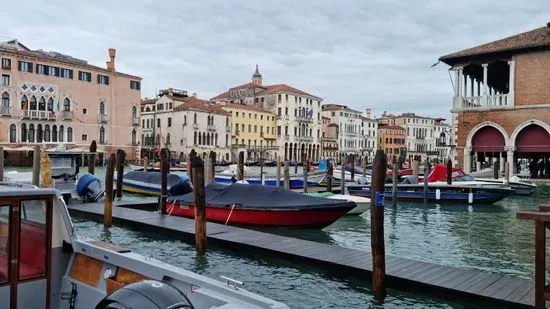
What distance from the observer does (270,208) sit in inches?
457

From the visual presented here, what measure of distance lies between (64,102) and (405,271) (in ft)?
143

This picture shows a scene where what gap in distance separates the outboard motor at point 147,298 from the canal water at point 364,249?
3.96m

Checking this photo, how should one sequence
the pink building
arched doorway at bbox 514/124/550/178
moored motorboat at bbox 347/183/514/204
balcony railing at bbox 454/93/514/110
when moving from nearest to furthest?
moored motorboat at bbox 347/183/514/204, arched doorway at bbox 514/124/550/178, balcony railing at bbox 454/93/514/110, the pink building

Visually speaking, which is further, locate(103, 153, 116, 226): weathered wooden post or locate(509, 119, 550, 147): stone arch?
locate(509, 119, 550, 147): stone arch

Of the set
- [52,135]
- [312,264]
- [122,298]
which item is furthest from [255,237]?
[52,135]

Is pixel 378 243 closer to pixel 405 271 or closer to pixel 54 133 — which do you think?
pixel 405 271

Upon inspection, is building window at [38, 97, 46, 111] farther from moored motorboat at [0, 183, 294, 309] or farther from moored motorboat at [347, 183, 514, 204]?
moored motorboat at [0, 183, 294, 309]

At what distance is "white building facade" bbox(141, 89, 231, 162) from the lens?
56.5 m

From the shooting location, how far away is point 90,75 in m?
46.3

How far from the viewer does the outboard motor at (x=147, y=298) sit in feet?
8.78

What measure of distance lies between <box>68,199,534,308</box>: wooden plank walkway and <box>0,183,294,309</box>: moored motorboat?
391cm

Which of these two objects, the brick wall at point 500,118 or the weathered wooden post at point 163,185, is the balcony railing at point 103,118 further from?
the weathered wooden post at point 163,185

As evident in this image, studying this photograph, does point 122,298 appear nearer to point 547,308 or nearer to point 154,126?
point 547,308

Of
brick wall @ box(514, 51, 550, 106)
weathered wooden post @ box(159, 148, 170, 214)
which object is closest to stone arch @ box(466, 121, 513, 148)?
brick wall @ box(514, 51, 550, 106)
